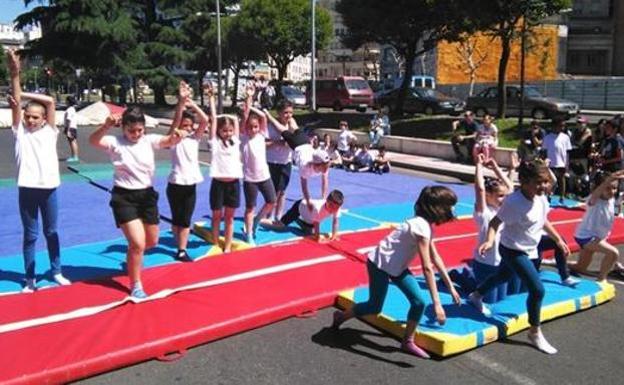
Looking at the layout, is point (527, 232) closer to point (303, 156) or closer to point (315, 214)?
point (315, 214)

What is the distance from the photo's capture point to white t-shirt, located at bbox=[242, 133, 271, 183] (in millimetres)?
7902

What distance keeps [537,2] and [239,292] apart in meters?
18.1

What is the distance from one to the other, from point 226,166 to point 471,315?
330 cm

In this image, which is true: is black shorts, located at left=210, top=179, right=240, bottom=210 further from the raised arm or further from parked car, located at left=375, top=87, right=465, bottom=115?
parked car, located at left=375, top=87, right=465, bottom=115

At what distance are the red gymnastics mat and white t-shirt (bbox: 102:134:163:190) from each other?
40.7 inches

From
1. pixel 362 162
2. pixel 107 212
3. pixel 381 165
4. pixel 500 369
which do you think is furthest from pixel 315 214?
pixel 362 162

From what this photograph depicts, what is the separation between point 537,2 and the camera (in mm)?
20484

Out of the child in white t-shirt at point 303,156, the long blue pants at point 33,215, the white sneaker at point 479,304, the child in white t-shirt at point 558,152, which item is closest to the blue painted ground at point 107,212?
the long blue pants at point 33,215

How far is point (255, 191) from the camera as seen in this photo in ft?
26.4

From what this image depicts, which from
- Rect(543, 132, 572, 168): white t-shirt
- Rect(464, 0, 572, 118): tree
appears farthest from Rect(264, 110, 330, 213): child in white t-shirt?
Rect(464, 0, 572, 118): tree

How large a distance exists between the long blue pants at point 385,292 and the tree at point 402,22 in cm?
1899

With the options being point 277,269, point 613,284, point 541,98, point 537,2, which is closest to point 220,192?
point 277,269

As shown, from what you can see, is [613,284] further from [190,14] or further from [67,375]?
[190,14]

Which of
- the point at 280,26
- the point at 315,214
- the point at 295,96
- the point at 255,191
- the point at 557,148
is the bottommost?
the point at 315,214
